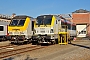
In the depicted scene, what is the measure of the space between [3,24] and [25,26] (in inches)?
327

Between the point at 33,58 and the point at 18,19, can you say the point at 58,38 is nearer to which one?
the point at 18,19

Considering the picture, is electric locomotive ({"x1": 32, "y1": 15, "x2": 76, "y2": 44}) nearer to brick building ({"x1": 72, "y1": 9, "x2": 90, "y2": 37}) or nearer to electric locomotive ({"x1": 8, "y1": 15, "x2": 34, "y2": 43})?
electric locomotive ({"x1": 8, "y1": 15, "x2": 34, "y2": 43})

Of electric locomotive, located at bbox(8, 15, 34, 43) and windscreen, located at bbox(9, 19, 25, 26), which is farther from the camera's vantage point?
windscreen, located at bbox(9, 19, 25, 26)

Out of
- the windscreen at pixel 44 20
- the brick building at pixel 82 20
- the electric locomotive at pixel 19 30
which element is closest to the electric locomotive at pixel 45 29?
the windscreen at pixel 44 20

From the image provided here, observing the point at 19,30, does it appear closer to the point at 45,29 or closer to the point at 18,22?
the point at 18,22

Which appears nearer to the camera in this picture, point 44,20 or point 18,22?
point 44,20

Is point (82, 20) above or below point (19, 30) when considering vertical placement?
above

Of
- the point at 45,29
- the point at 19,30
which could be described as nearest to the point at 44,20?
the point at 45,29

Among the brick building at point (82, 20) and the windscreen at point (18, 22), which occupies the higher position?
the brick building at point (82, 20)

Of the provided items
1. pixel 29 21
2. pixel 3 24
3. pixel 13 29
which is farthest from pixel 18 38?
pixel 3 24

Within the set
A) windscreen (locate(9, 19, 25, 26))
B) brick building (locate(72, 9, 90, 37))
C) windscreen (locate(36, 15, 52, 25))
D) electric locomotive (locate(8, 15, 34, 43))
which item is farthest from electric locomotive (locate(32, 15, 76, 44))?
brick building (locate(72, 9, 90, 37))

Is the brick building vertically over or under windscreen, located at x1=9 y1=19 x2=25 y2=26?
over

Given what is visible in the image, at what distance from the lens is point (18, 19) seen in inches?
911

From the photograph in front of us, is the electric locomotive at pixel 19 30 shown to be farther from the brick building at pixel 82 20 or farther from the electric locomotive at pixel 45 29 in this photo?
the brick building at pixel 82 20
